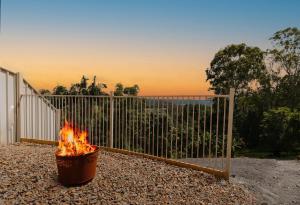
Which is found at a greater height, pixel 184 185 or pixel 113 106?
pixel 113 106

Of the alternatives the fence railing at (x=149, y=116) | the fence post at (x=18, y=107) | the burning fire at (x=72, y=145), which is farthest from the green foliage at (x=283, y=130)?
the burning fire at (x=72, y=145)

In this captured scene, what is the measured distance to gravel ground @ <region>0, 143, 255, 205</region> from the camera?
186 inches

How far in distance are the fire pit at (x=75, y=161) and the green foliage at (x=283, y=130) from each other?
1558 centimetres

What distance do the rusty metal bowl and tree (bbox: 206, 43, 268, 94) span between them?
22.3 metres

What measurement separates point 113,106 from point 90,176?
2.80 m

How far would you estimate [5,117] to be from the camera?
8.91 metres

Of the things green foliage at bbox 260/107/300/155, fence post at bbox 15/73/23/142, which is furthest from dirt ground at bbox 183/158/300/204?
green foliage at bbox 260/107/300/155

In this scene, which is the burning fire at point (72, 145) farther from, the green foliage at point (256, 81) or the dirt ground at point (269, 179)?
the green foliage at point (256, 81)

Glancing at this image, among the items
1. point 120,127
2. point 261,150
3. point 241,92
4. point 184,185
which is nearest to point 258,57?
point 241,92

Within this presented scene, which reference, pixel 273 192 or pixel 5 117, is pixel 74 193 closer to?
pixel 273 192

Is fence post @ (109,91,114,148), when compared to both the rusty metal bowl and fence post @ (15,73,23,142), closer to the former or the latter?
the rusty metal bowl

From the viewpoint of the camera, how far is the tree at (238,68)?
26859 millimetres

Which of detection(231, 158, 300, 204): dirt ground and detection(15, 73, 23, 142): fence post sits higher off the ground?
detection(15, 73, 23, 142): fence post

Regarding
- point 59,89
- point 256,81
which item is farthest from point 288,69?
point 59,89
